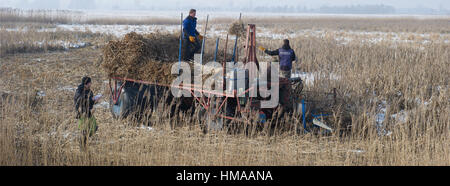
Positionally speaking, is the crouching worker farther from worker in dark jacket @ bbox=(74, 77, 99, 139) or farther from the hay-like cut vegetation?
the hay-like cut vegetation

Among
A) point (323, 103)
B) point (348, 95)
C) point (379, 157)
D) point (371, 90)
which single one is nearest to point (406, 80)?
point (371, 90)

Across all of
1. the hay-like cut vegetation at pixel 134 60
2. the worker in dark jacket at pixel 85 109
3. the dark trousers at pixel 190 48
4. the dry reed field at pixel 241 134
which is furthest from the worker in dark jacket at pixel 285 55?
the worker in dark jacket at pixel 85 109

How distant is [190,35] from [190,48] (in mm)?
296

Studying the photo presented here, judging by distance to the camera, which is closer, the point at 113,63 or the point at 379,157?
the point at 379,157

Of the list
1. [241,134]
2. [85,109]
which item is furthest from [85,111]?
[241,134]

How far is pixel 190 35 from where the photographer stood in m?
9.14

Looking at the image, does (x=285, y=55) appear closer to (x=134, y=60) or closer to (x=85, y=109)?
(x=134, y=60)

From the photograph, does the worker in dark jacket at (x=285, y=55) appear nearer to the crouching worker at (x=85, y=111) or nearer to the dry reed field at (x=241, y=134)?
the dry reed field at (x=241, y=134)

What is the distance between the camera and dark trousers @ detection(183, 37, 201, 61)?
9.16 metres

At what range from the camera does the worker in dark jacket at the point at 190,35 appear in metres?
9.05

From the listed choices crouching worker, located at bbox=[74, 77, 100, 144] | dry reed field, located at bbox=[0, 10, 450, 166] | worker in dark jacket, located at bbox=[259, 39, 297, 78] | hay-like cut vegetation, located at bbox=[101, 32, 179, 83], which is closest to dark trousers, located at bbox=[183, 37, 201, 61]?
hay-like cut vegetation, located at bbox=[101, 32, 179, 83]

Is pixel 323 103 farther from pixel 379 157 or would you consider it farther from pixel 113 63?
pixel 113 63

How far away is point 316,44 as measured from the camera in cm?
1878

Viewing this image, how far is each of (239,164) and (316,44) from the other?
13905 millimetres
